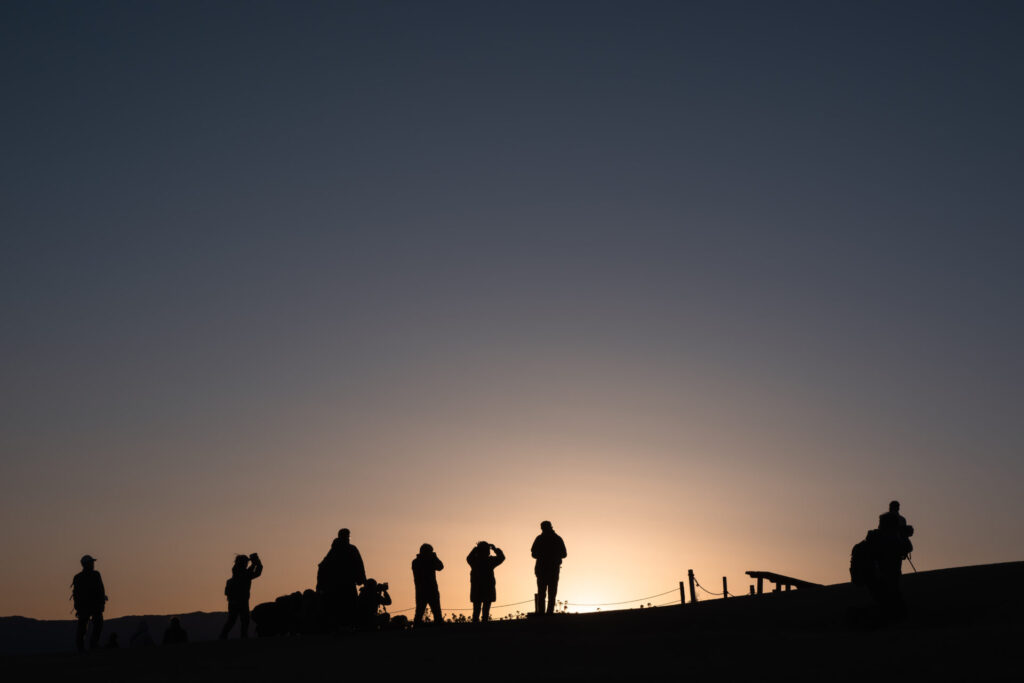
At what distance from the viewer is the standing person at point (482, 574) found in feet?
78.6

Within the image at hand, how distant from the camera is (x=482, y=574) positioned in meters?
23.9

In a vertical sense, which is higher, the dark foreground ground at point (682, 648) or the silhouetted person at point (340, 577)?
the silhouetted person at point (340, 577)

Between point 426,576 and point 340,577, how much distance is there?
2898 mm

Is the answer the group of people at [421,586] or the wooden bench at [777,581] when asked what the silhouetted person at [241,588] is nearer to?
the group of people at [421,586]

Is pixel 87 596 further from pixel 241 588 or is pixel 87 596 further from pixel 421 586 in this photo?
pixel 421 586

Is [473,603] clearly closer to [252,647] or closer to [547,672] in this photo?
[252,647]

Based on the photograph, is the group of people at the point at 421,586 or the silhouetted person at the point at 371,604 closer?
the group of people at the point at 421,586

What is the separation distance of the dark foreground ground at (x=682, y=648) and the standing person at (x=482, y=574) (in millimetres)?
1882

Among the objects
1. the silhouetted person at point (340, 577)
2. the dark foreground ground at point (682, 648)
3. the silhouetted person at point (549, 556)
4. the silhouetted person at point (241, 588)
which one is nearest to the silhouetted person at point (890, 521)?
the dark foreground ground at point (682, 648)

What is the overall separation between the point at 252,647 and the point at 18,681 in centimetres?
389

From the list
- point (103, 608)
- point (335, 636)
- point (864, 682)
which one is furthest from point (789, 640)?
point (103, 608)

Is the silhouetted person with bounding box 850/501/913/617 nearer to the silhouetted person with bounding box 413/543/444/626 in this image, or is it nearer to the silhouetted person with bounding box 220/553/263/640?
the silhouetted person with bounding box 413/543/444/626

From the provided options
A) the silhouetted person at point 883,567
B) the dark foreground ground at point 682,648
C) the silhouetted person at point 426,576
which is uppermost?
the silhouetted person at point 426,576

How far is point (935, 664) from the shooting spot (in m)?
13.2
